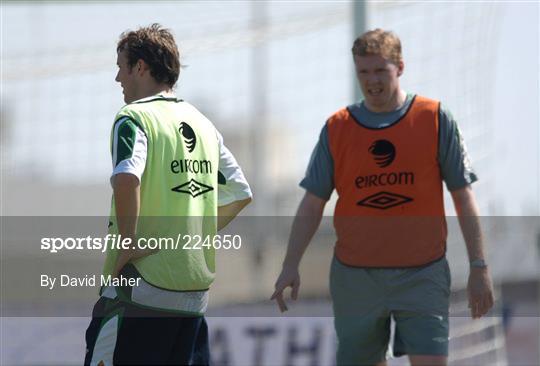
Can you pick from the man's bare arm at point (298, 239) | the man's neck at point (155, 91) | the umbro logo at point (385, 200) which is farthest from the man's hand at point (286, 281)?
the man's neck at point (155, 91)

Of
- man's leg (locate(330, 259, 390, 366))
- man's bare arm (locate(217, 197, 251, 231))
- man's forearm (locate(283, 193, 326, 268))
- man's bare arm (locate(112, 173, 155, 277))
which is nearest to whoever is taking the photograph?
man's bare arm (locate(112, 173, 155, 277))

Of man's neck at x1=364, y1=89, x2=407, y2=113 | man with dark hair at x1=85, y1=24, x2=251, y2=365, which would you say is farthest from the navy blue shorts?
man's neck at x1=364, y1=89, x2=407, y2=113

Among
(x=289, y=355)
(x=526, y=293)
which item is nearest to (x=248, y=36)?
(x=526, y=293)

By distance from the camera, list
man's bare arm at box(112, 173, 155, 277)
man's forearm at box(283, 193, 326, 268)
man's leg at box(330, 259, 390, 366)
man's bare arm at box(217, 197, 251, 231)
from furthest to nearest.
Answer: man's bare arm at box(217, 197, 251, 231), man's forearm at box(283, 193, 326, 268), man's leg at box(330, 259, 390, 366), man's bare arm at box(112, 173, 155, 277)

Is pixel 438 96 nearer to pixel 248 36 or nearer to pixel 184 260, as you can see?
pixel 248 36

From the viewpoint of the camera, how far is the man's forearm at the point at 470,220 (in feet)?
12.7

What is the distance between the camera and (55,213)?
777cm

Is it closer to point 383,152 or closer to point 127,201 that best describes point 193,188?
point 127,201

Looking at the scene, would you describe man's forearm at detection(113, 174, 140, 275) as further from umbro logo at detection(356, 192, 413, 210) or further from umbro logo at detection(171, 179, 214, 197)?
umbro logo at detection(356, 192, 413, 210)

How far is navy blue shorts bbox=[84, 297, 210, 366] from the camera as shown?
12.9 feet

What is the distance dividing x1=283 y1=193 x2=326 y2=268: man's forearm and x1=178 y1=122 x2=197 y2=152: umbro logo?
45 cm

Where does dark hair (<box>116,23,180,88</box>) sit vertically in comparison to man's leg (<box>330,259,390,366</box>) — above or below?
above

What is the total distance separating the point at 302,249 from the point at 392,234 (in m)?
0.36

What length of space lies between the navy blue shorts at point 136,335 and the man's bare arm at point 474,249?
996 mm
